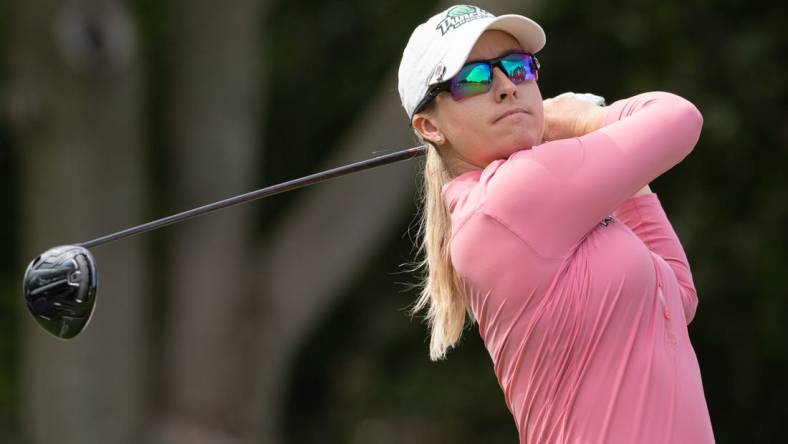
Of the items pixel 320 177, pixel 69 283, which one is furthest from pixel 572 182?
pixel 69 283

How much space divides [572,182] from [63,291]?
105 cm

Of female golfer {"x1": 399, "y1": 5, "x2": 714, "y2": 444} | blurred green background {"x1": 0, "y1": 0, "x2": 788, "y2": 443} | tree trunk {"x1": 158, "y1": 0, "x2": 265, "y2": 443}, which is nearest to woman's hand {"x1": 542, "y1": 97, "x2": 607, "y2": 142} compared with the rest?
female golfer {"x1": 399, "y1": 5, "x2": 714, "y2": 444}

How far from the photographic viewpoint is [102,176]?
8.42 m

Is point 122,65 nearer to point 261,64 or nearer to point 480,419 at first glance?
point 261,64

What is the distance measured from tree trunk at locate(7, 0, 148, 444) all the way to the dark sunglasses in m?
6.00

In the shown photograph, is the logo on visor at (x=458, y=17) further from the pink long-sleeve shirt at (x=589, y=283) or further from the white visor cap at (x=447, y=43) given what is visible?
the pink long-sleeve shirt at (x=589, y=283)

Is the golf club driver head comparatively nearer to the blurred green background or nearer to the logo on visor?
the logo on visor

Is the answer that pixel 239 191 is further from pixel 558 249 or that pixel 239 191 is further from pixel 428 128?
pixel 558 249

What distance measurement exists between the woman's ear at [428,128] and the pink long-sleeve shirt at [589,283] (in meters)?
0.16

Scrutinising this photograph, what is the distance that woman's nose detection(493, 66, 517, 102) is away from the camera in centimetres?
233

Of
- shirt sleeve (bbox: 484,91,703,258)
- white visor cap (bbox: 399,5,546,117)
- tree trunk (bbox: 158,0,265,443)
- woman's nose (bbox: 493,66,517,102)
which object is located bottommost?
tree trunk (bbox: 158,0,265,443)

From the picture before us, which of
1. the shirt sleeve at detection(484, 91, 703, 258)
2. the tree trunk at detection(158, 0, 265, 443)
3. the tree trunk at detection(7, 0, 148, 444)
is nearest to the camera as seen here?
the shirt sleeve at detection(484, 91, 703, 258)

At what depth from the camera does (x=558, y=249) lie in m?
2.22

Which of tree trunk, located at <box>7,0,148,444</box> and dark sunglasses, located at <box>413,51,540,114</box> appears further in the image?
tree trunk, located at <box>7,0,148,444</box>
